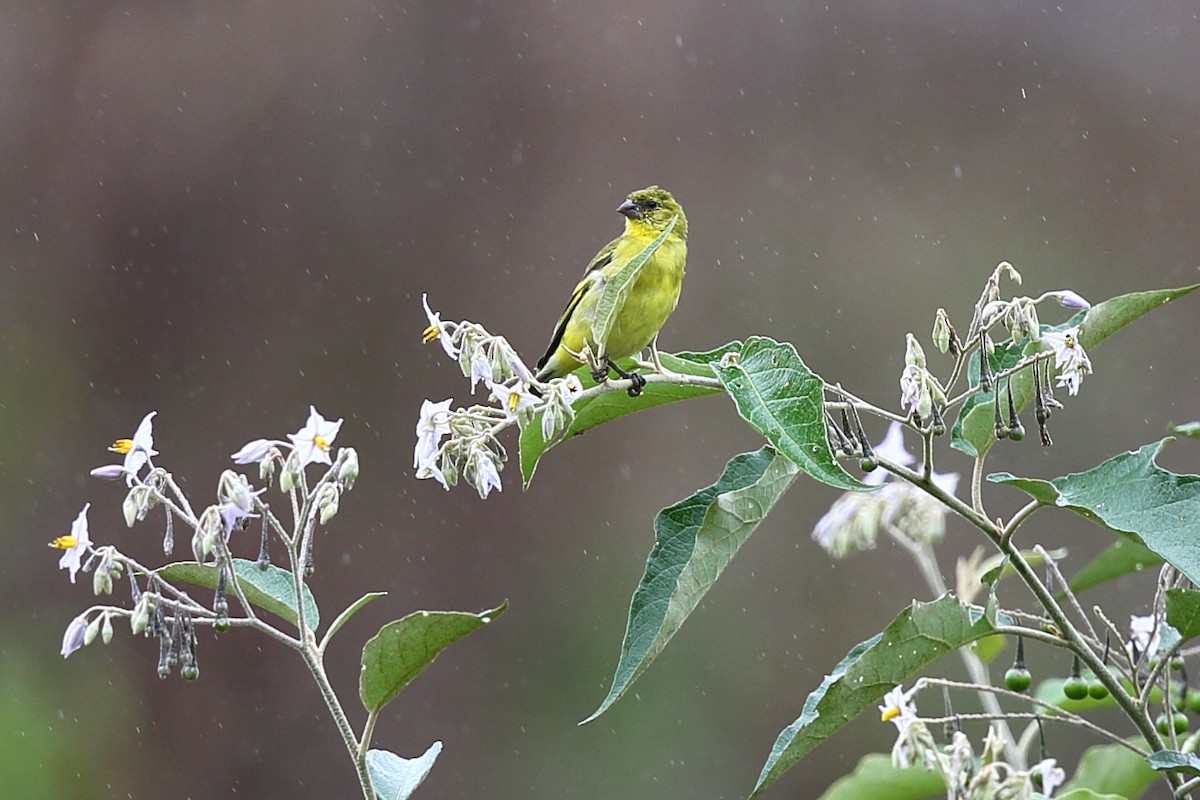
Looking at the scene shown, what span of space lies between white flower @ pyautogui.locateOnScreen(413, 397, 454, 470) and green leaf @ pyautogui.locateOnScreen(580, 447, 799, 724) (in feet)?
0.82

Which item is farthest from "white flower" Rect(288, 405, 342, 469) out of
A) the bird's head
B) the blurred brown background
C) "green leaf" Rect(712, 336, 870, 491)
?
the blurred brown background

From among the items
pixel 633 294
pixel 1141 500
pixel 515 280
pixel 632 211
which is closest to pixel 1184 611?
pixel 1141 500

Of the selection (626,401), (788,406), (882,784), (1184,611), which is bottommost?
(882,784)

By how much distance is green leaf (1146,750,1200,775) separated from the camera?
1222 mm

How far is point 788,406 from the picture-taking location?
1.38 metres

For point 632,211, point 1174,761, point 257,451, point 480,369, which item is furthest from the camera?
point 632,211

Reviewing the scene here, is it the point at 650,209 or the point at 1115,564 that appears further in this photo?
the point at 650,209

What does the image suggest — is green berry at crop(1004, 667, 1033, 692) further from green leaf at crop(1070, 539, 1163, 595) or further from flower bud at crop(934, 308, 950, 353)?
flower bud at crop(934, 308, 950, 353)

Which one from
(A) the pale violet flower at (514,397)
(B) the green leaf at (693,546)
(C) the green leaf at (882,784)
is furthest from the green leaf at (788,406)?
(C) the green leaf at (882,784)

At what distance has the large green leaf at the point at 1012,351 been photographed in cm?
149

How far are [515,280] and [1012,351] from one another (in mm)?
8705

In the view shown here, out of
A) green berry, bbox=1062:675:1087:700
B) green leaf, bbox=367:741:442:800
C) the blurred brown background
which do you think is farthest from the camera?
the blurred brown background

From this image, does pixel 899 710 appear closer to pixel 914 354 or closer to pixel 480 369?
pixel 914 354

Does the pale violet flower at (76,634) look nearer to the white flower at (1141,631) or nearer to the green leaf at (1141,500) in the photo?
the green leaf at (1141,500)
